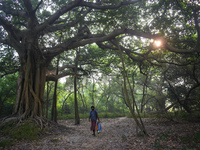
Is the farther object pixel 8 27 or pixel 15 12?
pixel 15 12

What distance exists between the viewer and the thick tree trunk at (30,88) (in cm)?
848

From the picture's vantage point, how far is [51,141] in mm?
6266

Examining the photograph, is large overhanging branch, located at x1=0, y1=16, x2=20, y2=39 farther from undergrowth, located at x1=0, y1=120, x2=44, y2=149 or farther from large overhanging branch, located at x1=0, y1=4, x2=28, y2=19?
undergrowth, located at x1=0, y1=120, x2=44, y2=149

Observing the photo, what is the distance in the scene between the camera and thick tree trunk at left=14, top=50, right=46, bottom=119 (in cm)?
848

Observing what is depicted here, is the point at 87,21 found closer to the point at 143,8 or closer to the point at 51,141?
the point at 143,8

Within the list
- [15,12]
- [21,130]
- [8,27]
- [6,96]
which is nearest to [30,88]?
[21,130]

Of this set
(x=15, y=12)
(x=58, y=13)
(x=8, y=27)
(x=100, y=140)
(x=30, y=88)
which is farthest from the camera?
(x=15, y=12)

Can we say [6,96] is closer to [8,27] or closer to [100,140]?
[8,27]

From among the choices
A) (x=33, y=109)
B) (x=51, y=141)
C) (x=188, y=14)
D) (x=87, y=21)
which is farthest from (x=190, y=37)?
(x=33, y=109)

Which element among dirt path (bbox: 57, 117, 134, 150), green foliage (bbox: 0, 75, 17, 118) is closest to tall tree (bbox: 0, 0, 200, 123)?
dirt path (bbox: 57, 117, 134, 150)

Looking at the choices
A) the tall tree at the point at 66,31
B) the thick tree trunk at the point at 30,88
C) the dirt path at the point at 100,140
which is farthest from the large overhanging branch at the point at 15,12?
the dirt path at the point at 100,140

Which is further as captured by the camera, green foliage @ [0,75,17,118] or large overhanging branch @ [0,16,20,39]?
green foliage @ [0,75,17,118]

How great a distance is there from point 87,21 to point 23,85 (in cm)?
582

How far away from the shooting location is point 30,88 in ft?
28.4
